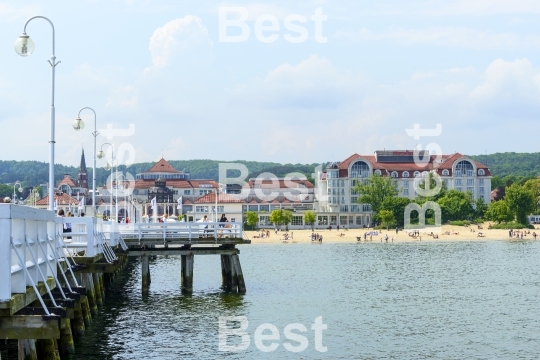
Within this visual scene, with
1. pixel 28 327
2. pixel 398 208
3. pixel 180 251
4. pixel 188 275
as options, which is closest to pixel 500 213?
pixel 398 208

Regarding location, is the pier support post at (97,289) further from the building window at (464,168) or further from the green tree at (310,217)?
the building window at (464,168)

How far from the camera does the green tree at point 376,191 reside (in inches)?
6295

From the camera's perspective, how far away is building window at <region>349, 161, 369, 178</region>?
172375 mm

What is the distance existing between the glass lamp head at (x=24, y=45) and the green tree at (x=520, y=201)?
126529 millimetres

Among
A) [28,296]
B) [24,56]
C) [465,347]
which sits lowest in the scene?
[465,347]

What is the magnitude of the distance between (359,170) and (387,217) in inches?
1082

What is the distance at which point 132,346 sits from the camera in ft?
88.2

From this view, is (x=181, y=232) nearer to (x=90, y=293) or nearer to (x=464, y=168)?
(x=90, y=293)

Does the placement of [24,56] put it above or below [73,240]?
above

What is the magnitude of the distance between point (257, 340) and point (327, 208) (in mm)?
146035

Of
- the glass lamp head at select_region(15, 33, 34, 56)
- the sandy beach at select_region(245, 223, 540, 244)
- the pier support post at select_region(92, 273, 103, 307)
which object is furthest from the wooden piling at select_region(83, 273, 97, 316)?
the sandy beach at select_region(245, 223, 540, 244)

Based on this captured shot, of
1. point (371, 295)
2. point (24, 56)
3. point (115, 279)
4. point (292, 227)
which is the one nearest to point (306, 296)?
point (371, 295)

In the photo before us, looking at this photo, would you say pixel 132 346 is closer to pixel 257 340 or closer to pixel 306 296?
pixel 257 340

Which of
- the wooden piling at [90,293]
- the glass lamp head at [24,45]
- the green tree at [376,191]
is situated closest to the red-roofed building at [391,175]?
the green tree at [376,191]
